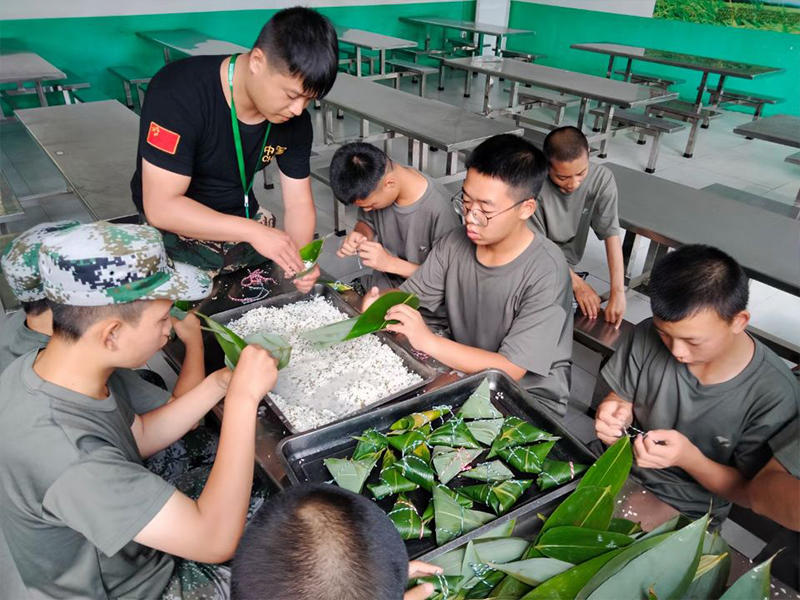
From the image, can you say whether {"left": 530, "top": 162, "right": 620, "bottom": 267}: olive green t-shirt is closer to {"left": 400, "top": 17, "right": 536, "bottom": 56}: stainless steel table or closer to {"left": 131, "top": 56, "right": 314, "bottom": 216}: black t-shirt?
{"left": 131, "top": 56, "right": 314, "bottom": 216}: black t-shirt

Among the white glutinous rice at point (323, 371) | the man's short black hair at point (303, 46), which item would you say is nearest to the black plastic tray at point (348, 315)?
the white glutinous rice at point (323, 371)

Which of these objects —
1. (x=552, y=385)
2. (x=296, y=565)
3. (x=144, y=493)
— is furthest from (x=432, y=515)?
(x=552, y=385)

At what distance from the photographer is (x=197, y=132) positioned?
1.75 meters

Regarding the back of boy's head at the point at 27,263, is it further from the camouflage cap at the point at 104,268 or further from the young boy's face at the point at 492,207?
the young boy's face at the point at 492,207

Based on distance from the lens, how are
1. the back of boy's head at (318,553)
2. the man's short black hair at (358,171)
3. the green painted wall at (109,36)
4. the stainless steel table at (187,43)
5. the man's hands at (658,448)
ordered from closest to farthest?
the back of boy's head at (318,553)
the man's hands at (658,448)
the man's short black hair at (358,171)
the stainless steel table at (187,43)
the green painted wall at (109,36)

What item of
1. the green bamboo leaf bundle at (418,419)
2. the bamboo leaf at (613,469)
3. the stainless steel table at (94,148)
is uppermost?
the bamboo leaf at (613,469)

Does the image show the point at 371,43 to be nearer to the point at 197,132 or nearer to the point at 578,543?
the point at 197,132

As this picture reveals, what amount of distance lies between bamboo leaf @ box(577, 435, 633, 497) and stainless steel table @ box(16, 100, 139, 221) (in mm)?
2337

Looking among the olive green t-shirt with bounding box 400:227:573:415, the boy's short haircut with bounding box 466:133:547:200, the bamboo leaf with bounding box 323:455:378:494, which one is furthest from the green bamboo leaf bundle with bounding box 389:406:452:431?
the boy's short haircut with bounding box 466:133:547:200

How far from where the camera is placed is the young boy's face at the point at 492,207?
1608 millimetres

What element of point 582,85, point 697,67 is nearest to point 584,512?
point 582,85

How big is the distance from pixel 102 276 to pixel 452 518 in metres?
0.79

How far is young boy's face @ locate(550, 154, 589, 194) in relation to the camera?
7.88 ft

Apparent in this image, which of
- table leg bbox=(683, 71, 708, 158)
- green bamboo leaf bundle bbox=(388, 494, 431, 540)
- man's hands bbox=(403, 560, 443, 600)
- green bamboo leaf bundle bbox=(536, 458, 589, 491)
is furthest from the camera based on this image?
table leg bbox=(683, 71, 708, 158)
